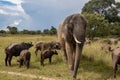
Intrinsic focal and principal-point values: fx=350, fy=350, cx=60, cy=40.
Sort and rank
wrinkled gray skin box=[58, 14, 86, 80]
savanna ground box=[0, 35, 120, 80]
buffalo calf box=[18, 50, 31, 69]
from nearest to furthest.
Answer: wrinkled gray skin box=[58, 14, 86, 80] → savanna ground box=[0, 35, 120, 80] → buffalo calf box=[18, 50, 31, 69]

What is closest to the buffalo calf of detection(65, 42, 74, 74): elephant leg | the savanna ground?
the savanna ground

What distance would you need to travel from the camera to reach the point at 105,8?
83250mm

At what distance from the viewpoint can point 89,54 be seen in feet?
75.6

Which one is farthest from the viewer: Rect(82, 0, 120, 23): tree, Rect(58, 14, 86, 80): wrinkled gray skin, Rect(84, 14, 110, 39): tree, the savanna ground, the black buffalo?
Rect(82, 0, 120, 23): tree

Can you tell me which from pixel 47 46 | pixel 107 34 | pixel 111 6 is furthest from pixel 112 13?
pixel 47 46

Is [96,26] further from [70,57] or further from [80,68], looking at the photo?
[70,57]

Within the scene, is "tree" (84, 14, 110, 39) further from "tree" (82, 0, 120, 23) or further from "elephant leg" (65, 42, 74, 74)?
"elephant leg" (65, 42, 74, 74)

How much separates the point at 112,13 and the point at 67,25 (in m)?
65.8

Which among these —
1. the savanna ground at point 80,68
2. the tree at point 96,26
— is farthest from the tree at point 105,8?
the savanna ground at point 80,68

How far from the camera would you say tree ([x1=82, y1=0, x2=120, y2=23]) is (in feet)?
265

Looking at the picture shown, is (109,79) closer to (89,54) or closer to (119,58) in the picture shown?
(119,58)

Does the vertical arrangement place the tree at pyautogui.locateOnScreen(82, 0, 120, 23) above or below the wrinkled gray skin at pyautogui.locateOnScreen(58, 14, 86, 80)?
below

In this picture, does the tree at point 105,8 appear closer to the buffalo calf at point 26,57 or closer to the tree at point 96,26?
the tree at point 96,26

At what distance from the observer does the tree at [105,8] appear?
8081cm
